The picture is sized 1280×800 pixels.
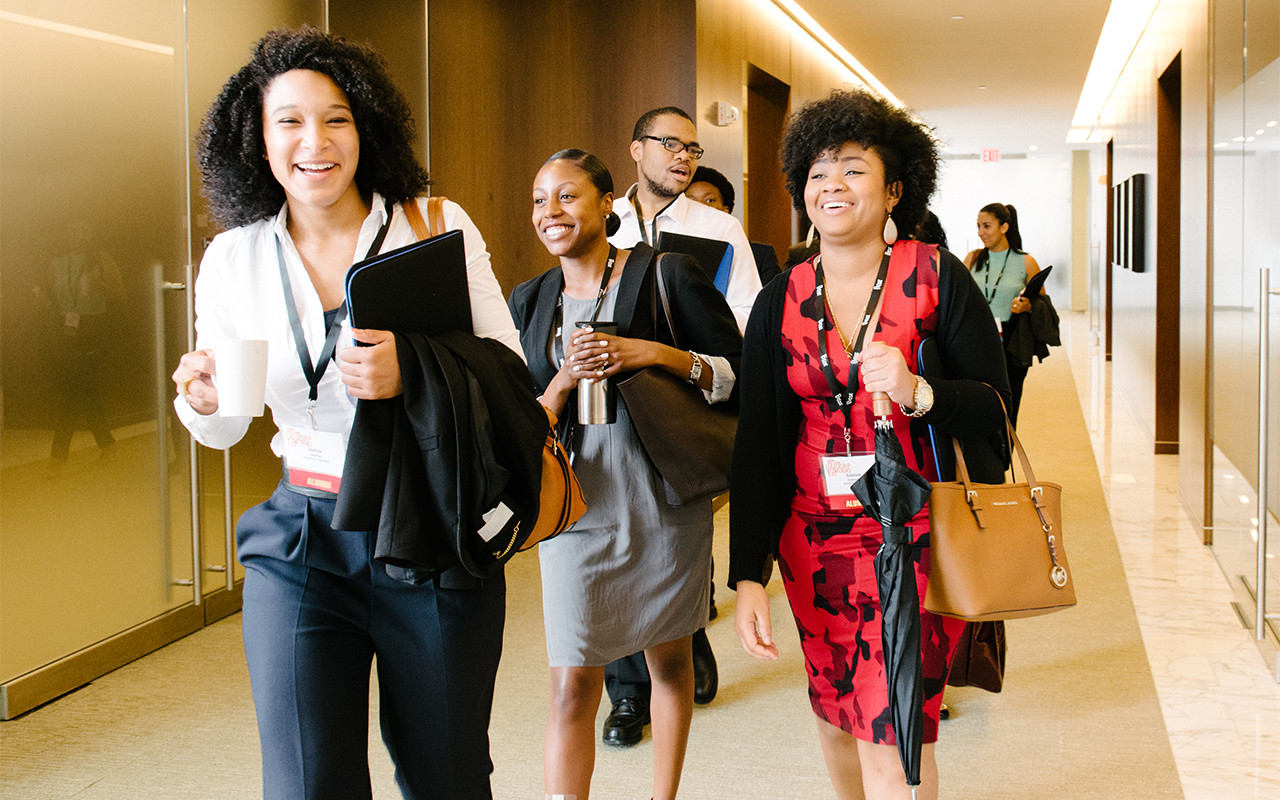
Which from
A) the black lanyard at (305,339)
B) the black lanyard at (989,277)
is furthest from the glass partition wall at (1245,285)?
the black lanyard at (305,339)

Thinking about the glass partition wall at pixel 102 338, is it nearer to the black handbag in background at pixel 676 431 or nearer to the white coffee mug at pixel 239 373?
the black handbag in background at pixel 676 431

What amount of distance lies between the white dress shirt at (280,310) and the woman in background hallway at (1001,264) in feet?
18.8

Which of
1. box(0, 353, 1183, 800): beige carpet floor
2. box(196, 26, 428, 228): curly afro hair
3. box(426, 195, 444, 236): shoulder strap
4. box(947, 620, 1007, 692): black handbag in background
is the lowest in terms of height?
box(0, 353, 1183, 800): beige carpet floor

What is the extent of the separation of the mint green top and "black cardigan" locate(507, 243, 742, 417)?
5.03 meters

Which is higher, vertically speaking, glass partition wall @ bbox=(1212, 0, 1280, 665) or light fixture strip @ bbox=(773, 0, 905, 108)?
light fixture strip @ bbox=(773, 0, 905, 108)

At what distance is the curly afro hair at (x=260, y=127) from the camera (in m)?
1.80

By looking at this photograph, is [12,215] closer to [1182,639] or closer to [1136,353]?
[1182,639]

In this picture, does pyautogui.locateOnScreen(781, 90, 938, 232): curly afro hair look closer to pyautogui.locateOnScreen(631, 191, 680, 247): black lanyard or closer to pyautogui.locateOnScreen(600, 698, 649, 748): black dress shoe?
pyautogui.locateOnScreen(631, 191, 680, 247): black lanyard

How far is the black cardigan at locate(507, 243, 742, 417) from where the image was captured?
257cm

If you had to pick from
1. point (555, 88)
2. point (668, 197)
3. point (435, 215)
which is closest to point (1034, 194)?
point (555, 88)

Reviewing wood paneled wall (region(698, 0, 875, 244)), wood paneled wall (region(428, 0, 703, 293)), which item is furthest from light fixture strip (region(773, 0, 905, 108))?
wood paneled wall (region(428, 0, 703, 293))

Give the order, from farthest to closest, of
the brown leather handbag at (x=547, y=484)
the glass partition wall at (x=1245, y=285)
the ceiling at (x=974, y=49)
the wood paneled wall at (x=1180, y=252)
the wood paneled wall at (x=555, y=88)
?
the ceiling at (x=974, y=49), the wood paneled wall at (x=555, y=88), the wood paneled wall at (x=1180, y=252), the glass partition wall at (x=1245, y=285), the brown leather handbag at (x=547, y=484)

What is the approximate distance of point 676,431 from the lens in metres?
2.54

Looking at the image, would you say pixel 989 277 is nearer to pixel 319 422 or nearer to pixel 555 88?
pixel 555 88
